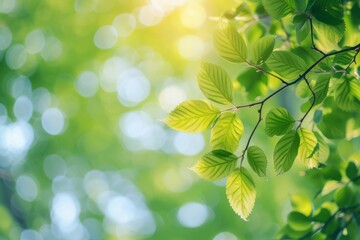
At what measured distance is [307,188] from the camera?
4805 mm

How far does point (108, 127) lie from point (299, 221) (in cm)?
573

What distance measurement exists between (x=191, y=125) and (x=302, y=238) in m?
0.51

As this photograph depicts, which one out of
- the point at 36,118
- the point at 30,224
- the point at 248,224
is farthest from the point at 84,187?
the point at 248,224

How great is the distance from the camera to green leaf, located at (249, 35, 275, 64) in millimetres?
734

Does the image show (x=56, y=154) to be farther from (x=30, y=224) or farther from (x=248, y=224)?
(x=248, y=224)

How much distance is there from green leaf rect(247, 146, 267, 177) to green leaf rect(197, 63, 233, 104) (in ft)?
0.33

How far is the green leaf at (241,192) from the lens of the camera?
73 centimetres

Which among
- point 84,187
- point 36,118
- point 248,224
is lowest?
point 248,224

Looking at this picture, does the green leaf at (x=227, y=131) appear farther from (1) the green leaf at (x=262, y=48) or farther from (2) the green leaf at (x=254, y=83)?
(2) the green leaf at (x=254, y=83)

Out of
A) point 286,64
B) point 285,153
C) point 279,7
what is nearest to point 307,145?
point 285,153

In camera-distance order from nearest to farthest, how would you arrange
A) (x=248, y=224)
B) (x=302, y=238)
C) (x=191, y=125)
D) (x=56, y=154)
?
1. (x=191, y=125)
2. (x=302, y=238)
3. (x=248, y=224)
4. (x=56, y=154)

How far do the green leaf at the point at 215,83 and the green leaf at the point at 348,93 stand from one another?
239 mm

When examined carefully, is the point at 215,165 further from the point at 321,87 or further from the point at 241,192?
the point at 321,87

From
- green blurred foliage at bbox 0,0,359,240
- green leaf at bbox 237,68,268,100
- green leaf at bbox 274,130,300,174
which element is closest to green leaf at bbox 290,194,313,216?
green leaf at bbox 237,68,268,100
